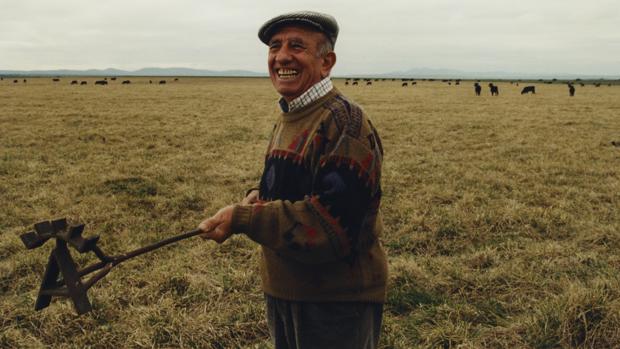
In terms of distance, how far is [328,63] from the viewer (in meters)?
1.91

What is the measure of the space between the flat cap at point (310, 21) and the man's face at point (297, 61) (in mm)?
27

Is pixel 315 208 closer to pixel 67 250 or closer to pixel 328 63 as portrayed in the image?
pixel 328 63

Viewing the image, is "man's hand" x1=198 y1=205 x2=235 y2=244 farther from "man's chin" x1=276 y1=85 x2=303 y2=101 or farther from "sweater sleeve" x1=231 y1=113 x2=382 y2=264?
"man's chin" x1=276 y1=85 x2=303 y2=101

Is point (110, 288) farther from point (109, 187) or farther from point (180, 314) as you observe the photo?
point (109, 187)

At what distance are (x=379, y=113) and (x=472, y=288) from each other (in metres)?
17.3

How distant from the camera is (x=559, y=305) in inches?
135

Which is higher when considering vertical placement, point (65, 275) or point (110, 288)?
point (65, 275)

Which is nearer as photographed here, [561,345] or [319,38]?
[319,38]

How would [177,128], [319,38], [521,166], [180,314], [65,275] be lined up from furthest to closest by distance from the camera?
[177,128], [521,166], [180,314], [319,38], [65,275]

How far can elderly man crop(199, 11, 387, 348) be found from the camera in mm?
1589

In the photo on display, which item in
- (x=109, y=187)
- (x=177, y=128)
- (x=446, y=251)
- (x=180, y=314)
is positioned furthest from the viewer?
(x=177, y=128)

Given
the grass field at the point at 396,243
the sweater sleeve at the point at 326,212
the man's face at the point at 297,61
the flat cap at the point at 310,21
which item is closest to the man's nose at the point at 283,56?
the man's face at the point at 297,61

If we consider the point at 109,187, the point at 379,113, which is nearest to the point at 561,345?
the point at 109,187

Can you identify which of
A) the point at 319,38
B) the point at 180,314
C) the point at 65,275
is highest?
the point at 319,38
